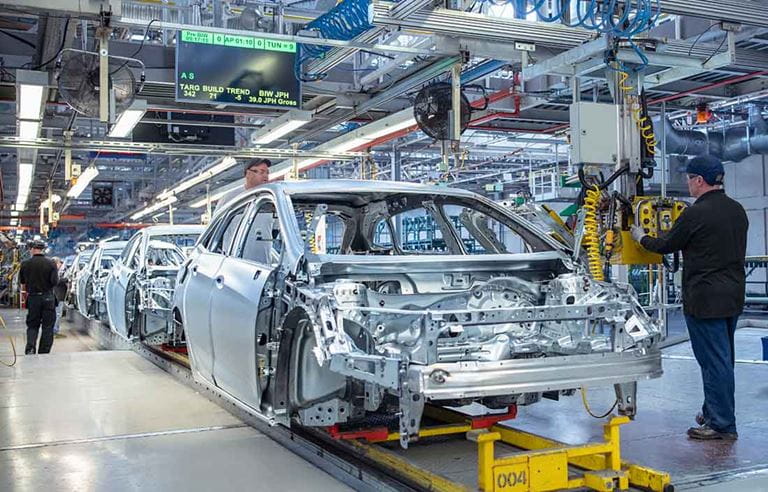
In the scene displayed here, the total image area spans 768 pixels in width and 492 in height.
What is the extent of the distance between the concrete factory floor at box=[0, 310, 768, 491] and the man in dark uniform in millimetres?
3451

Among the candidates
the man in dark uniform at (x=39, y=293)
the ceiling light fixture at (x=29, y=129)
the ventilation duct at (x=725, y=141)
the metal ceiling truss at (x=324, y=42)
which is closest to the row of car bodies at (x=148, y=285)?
the man in dark uniform at (x=39, y=293)

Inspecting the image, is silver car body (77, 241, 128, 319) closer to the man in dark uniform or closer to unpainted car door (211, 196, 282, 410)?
the man in dark uniform

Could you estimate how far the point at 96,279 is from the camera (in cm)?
1360

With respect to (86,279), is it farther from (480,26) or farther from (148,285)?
(480,26)

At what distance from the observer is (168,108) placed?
1030cm

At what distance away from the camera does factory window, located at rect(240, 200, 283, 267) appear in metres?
4.84

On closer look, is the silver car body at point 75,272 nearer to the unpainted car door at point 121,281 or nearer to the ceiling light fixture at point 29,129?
the ceiling light fixture at point 29,129

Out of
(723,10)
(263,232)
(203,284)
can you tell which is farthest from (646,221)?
(203,284)

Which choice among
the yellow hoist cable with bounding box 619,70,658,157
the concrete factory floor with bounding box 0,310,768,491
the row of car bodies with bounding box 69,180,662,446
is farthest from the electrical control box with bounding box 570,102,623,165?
the concrete factory floor with bounding box 0,310,768,491

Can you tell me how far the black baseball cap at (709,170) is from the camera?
477 cm

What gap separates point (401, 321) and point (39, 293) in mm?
8537

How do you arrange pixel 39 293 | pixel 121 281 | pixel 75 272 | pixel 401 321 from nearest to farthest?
pixel 401 321 → pixel 121 281 → pixel 39 293 → pixel 75 272

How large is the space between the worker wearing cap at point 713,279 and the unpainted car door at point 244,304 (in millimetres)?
2427

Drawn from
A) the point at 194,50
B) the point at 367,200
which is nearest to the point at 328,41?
the point at 194,50
